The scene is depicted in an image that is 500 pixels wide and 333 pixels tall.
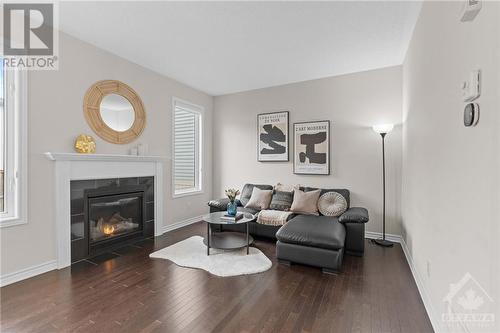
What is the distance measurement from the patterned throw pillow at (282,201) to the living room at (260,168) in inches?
1.6

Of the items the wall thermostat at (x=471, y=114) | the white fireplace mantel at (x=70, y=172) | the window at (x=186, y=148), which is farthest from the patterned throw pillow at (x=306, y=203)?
the wall thermostat at (x=471, y=114)

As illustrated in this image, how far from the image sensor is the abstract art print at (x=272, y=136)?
4699 mm

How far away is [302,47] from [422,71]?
1495 mm

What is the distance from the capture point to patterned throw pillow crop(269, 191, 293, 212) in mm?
4082

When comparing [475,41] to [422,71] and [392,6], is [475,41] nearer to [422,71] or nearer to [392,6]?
[422,71]

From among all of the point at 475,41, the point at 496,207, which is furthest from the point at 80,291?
the point at 475,41

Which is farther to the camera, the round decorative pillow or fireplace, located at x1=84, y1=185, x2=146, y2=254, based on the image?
the round decorative pillow

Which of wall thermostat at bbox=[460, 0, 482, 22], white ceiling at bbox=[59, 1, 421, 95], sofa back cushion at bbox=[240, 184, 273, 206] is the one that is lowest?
sofa back cushion at bbox=[240, 184, 273, 206]

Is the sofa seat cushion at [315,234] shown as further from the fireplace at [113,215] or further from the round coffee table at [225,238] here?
the fireplace at [113,215]

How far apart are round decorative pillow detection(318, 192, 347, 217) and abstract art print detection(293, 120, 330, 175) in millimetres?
582

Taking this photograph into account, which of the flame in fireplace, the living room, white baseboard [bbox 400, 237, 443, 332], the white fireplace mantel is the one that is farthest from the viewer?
the flame in fireplace

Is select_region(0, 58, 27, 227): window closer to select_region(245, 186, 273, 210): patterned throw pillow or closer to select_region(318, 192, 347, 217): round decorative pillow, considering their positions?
select_region(245, 186, 273, 210): patterned throw pillow

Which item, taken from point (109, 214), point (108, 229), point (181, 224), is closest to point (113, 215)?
point (109, 214)

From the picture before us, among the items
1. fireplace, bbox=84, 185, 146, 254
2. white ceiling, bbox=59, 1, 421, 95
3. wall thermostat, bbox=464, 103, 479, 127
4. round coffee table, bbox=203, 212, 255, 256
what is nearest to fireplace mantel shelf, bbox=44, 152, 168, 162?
fireplace, bbox=84, 185, 146, 254
